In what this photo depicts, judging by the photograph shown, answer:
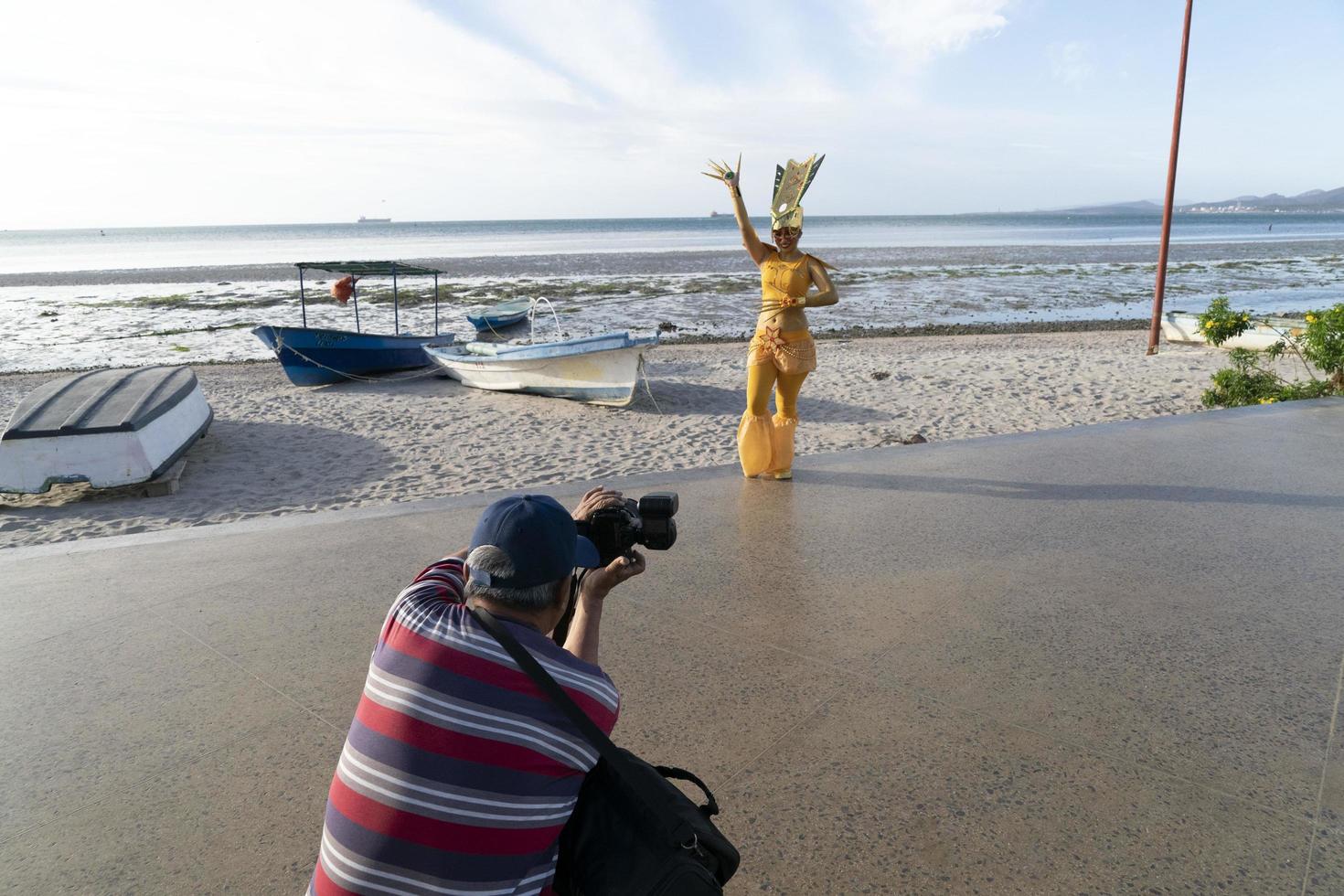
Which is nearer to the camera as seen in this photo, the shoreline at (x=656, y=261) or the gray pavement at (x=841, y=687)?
the gray pavement at (x=841, y=687)

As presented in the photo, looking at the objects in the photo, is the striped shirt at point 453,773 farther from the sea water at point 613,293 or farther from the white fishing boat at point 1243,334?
the white fishing boat at point 1243,334

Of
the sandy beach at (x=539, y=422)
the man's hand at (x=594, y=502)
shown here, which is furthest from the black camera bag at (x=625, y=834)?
the sandy beach at (x=539, y=422)

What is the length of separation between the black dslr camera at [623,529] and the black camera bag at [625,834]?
0.50 meters

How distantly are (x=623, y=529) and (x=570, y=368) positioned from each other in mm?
10727

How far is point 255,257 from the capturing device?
58125mm

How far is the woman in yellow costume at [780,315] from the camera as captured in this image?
5988mm

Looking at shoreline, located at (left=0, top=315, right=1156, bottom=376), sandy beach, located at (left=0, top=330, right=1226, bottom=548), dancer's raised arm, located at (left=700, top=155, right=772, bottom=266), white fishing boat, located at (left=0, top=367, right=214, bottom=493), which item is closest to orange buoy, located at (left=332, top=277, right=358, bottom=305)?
sandy beach, located at (left=0, top=330, right=1226, bottom=548)

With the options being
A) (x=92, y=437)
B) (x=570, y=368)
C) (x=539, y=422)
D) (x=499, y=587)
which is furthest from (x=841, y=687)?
(x=570, y=368)

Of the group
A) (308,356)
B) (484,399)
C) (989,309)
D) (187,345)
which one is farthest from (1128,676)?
(989,309)

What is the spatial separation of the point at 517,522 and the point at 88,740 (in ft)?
7.26

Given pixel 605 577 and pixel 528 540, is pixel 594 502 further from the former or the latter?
pixel 528 540

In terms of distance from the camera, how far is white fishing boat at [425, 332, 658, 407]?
12.2 meters

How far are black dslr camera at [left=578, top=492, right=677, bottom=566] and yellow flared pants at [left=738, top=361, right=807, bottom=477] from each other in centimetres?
388

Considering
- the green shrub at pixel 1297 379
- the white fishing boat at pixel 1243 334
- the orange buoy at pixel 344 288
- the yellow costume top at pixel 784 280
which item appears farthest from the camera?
the orange buoy at pixel 344 288
